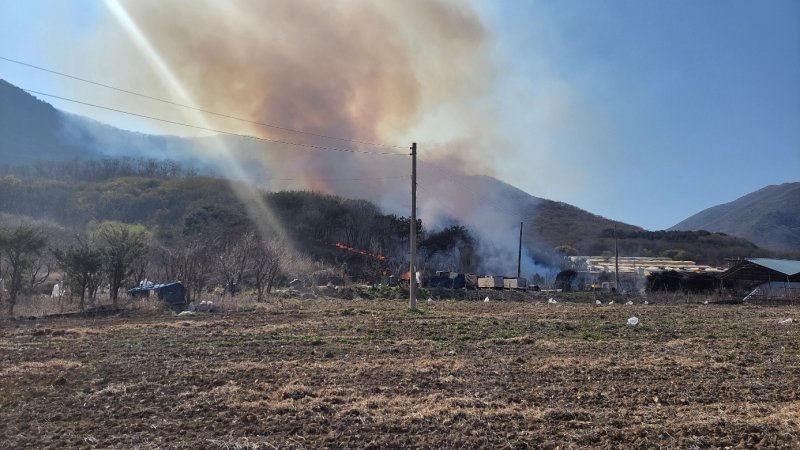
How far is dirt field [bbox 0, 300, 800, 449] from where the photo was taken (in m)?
6.18

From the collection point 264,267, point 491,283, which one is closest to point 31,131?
point 264,267

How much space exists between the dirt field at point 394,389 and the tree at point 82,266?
8.20m

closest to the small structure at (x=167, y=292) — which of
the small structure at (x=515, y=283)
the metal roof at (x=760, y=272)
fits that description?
the small structure at (x=515, y=283)

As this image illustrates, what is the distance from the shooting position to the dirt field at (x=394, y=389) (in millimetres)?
6180

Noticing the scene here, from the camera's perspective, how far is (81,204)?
7000cm

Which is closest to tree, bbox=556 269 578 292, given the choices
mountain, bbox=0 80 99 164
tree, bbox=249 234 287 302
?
tree, bbox=249 234 287 302

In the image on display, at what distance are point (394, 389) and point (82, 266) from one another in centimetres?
2053

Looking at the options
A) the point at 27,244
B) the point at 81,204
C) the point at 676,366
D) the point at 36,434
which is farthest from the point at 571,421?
the point at 81,204

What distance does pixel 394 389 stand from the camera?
8523 mm

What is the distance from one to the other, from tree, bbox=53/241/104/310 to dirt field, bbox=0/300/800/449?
8201mm

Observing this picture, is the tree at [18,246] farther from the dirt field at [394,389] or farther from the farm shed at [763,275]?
the farm shed at [763,275]

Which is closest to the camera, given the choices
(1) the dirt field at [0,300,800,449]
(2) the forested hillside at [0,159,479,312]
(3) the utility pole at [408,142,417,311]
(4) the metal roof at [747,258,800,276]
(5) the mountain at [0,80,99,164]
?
(1) the dirt field at [0,300,800,449]

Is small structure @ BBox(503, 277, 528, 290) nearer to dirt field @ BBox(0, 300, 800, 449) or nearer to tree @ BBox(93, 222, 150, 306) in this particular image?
tree @ BBox(93, 222, 150, 306)

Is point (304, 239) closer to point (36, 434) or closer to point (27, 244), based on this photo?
point (27, 244)
